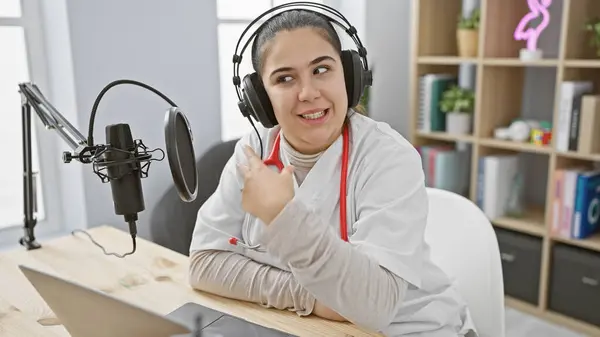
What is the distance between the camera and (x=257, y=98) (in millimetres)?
1173

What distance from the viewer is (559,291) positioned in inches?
98.2

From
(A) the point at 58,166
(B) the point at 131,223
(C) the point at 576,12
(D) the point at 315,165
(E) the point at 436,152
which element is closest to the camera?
(B) the point at 131,223

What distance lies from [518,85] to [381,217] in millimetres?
2115

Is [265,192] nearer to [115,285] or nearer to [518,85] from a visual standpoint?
[115,285]

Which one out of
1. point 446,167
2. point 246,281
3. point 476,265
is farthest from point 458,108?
point 246,281

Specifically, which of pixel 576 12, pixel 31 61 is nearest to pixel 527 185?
pixel 576 12

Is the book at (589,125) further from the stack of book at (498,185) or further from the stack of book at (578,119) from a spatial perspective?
the stack of book at (498,185)

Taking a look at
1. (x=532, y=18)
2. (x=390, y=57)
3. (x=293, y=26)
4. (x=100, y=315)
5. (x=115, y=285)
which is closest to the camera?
(x=100, y=315)

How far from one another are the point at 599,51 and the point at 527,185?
835 millimetres

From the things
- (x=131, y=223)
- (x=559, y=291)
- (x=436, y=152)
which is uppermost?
(x=131, y=223)

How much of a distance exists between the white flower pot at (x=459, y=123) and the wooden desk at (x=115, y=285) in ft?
6.01

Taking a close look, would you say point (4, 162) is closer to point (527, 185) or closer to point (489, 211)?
point (489, 211)

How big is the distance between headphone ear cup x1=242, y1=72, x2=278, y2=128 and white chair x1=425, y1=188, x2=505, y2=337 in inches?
21.0

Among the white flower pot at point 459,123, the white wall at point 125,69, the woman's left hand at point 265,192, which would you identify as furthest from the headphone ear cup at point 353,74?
the white flower pot at point 459,123
